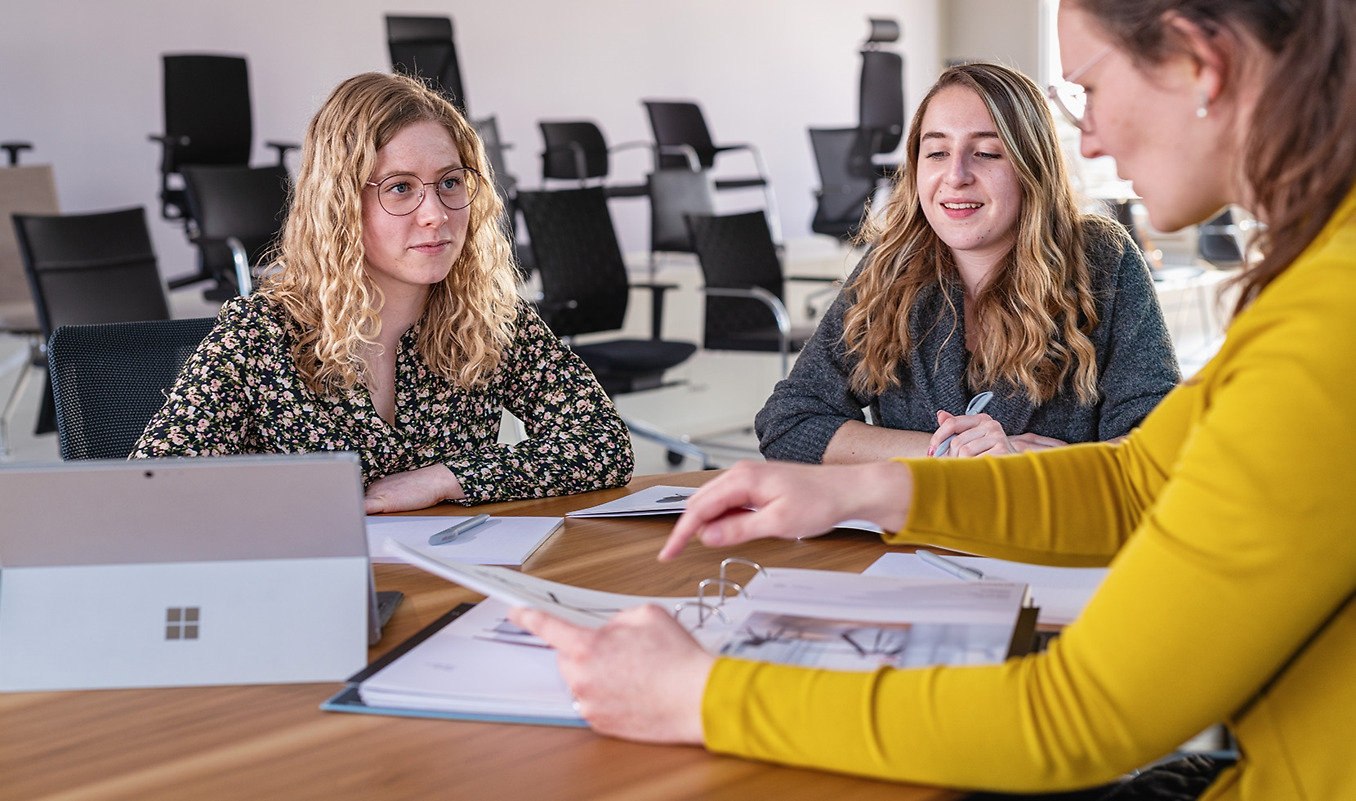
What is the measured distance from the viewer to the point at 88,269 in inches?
146

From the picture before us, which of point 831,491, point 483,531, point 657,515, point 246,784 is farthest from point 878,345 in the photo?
point 246,784

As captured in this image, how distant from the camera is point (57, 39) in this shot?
5.99 m

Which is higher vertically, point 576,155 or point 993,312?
point 576,155

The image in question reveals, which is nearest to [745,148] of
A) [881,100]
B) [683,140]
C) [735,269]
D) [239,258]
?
[683,140]

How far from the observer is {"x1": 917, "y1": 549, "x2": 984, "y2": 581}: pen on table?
1176 mm

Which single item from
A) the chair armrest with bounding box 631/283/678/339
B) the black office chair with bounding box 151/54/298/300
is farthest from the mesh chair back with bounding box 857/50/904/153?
the black office chair with bounding box 151/54/298/300

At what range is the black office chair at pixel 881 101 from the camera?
24.6 ft

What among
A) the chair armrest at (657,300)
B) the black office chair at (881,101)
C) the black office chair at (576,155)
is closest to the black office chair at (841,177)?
the black office chair at (881,101)

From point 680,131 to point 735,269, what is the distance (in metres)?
3.18

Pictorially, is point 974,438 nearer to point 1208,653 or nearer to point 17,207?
point 1208,653

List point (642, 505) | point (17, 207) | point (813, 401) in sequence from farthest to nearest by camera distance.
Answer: point (17, 207), point (813, 401), point (642, 505)

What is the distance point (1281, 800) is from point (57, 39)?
6.57 meters

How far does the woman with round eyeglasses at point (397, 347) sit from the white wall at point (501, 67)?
6.99 feet

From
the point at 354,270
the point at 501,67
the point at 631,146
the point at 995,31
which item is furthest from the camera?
the point at 995,31
